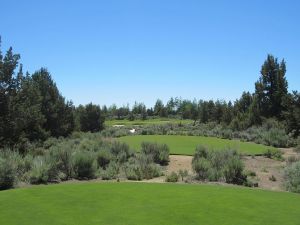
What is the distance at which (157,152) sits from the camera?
72.5 feet

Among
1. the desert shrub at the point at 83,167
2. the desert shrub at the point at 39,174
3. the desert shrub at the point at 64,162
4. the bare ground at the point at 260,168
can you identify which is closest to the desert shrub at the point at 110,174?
the desert shrub at the point at 83,167

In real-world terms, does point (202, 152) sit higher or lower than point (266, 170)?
higher

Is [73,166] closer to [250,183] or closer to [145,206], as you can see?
[250,183]

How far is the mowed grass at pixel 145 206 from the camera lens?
24.8 feet

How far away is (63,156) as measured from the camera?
16844 mm

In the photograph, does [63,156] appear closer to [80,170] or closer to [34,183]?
[80,170]

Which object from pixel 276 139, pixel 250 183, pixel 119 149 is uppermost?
pixel 276 139

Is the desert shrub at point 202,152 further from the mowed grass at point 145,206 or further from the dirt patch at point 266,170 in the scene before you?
the mowed grass at point 145,206

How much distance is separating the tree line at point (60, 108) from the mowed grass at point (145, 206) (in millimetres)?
9858

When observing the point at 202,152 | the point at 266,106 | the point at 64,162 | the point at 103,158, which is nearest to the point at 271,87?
the point at 266,106

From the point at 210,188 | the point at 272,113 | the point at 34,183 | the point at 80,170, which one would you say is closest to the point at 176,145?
the point at 80,170

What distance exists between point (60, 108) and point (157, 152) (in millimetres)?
14793

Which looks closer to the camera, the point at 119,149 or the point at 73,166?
the point at 73,166

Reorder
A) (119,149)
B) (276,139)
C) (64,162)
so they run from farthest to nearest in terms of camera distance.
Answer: (276,139) < (119,149) < (64,162)
